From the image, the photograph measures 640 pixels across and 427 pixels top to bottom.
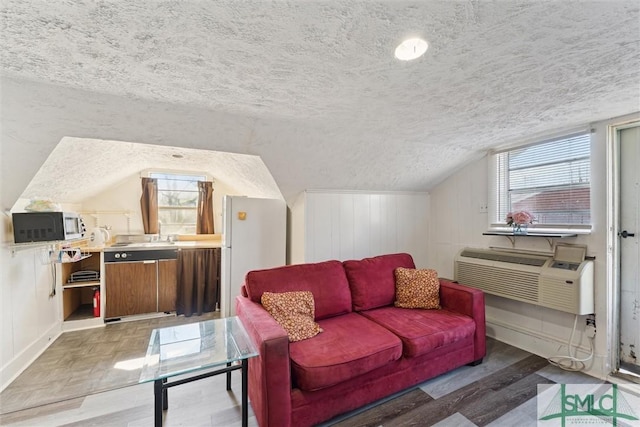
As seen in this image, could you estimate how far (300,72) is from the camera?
1.50 m

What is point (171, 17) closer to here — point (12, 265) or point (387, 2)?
point (387, 2)

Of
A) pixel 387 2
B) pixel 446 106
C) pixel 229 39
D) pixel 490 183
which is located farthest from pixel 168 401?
pixel 490 183

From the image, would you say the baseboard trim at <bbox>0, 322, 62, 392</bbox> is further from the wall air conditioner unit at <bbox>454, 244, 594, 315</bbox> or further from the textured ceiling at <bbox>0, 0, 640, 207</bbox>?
the wall air conditioner unit at <bbox>454, 244, 594, 315</bbox>

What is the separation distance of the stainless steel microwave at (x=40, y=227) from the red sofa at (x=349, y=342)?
175cm

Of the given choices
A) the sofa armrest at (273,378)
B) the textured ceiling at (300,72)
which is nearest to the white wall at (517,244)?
the textured ceiling at (300,72)

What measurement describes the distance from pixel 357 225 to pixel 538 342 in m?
2.15

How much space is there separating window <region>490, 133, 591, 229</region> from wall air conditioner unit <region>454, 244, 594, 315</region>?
1.04 ft

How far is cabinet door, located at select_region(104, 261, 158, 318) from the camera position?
3.29m

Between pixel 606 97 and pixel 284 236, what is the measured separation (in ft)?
10.1

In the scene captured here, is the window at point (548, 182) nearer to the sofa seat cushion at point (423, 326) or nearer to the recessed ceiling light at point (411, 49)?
the sofa seat cushion at point (423, 326)

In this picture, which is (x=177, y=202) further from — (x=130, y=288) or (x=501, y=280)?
(x=501, y=280)

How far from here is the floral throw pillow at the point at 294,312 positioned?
1.97 m

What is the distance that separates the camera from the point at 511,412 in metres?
1.86

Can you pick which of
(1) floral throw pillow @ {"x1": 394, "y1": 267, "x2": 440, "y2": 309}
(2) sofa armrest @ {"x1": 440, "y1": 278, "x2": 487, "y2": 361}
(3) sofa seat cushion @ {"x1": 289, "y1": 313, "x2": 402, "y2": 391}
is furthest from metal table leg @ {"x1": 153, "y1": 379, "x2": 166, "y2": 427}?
(2) sofa armrest @ {"x1": 440, "y1": 278, "x2": 487, "y2": 361}
